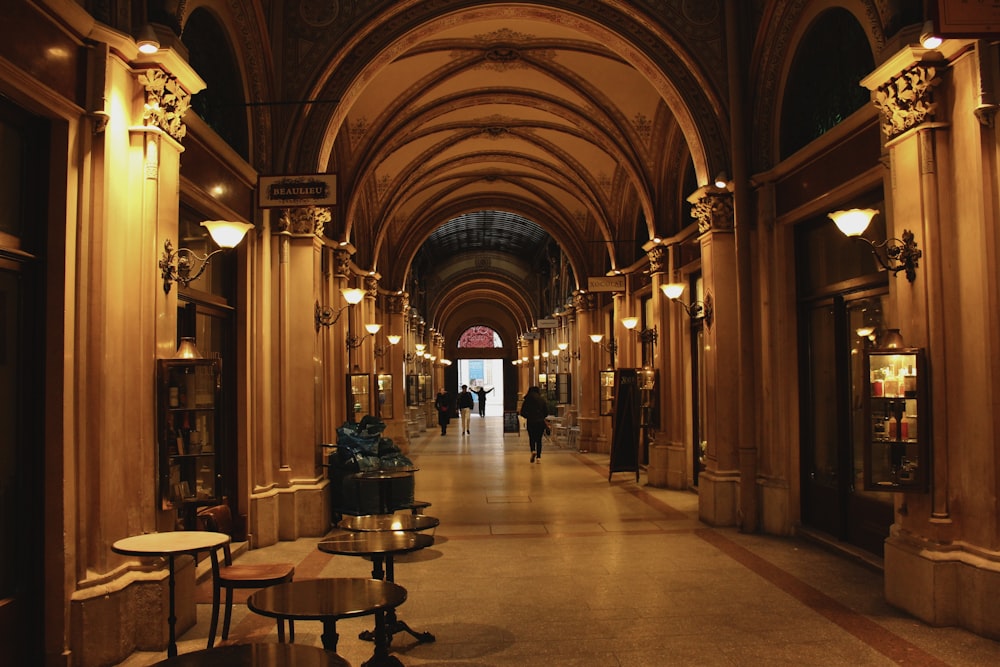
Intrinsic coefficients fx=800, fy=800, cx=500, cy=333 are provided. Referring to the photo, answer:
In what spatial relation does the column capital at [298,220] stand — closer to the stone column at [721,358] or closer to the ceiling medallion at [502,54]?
the ceiling medallion at [502,54]

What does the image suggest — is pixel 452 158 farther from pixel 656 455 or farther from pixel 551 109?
pixel 656 455

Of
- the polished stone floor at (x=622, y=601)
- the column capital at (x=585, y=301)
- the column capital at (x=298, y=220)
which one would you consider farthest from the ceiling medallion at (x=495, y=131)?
the polished stone floor at (x=622, y=601)

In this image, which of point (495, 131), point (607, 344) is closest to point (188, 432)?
point (495, 131)

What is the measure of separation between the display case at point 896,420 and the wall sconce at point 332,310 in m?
6.32

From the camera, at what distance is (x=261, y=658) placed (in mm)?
2768

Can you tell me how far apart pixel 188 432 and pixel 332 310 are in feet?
20.4

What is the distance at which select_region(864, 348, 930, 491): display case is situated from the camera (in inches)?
213

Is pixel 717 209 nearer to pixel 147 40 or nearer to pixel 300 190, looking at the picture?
pixel 300 190

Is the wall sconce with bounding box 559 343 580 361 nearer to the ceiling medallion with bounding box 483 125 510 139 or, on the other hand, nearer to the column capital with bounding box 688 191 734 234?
the ceiling medallion with bounding box 483 125 510 139

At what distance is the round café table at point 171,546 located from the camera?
13.8ft

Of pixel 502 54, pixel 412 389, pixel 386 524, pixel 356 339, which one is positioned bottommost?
pixel 386 524

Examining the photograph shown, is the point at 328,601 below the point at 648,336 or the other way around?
below

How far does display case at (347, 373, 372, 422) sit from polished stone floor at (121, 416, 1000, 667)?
123 inches

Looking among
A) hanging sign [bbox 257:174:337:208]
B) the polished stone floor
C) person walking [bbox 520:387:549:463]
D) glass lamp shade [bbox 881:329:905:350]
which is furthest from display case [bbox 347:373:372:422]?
glass lamp shade [bbox 881:329:905:350]
